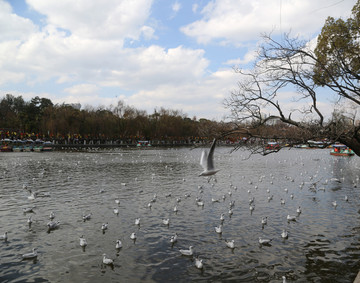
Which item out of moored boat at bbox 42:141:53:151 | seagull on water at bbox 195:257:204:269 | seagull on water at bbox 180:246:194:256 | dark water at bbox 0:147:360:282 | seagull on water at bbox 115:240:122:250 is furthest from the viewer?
moored boat at bbox 42:141:53:151

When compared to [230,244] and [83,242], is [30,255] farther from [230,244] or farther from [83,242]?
[230,244]

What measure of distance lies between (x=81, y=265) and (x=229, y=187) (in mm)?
15146

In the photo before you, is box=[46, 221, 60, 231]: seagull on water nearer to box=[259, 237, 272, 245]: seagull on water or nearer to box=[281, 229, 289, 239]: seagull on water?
box=[259, 237, 272, 245]: seagull on water

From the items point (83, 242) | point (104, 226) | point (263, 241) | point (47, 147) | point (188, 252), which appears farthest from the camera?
point (47, 147)

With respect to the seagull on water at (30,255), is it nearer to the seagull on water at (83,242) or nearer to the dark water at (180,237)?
the dark water at (180,237)

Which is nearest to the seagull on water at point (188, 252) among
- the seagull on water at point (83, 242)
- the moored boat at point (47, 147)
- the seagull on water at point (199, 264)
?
the seagull on water at point (199, 264)

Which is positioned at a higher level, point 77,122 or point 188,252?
point 77,122

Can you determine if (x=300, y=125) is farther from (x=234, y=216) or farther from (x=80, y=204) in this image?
(x=80, y=204)

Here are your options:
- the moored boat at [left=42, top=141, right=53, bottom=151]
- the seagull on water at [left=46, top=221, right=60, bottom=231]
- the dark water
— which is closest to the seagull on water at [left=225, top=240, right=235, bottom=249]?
the dark water

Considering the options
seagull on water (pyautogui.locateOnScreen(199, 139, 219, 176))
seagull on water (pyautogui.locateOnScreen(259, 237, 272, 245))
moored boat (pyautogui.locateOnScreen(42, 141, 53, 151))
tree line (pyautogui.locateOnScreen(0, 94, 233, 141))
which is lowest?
seagull on water (pyautogui.locateOnScreen(259, 237, 272, 245))

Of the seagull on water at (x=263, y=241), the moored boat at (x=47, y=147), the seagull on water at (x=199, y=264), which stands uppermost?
the moored boat at (x=47, y=147)

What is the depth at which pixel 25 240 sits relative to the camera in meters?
11.5

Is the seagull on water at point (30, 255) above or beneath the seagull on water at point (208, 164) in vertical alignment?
beneath

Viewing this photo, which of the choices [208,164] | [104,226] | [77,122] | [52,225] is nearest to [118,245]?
[104,226]
